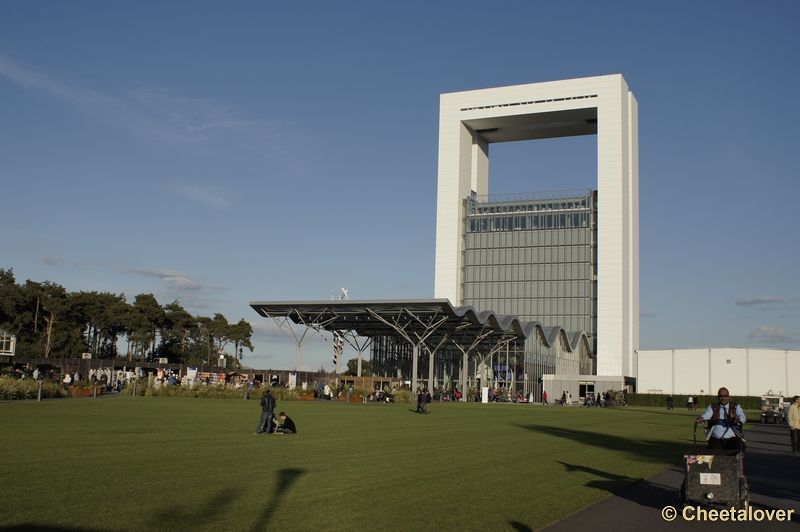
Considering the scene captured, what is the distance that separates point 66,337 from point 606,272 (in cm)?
6917

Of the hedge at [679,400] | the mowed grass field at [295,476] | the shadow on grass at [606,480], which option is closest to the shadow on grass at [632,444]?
the mowed grass field at [295,476]

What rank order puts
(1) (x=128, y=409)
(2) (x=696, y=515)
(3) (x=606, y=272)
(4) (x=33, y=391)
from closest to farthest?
1. (2) (x=696, y=515)
2. (1) (x=128, y=409)
3. (4) (x=33, y=391)
4. (3) (x=606, y=272)

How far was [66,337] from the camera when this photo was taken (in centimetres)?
→ 8900

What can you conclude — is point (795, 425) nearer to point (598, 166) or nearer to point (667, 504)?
point (667, 504)

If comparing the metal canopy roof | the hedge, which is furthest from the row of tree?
the hedge

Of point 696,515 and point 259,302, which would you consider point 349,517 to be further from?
point 259,302

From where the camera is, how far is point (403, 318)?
68.8m

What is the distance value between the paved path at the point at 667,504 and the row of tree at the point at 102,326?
7921 cm

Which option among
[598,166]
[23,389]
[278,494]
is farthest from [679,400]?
[278,494]

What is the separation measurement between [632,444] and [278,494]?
15.3 m

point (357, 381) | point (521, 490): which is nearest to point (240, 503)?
point (521, 490)

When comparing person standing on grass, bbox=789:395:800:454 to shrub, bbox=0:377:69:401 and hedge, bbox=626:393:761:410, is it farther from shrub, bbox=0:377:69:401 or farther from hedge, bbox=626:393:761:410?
hedge, bbox=626:393:761:410

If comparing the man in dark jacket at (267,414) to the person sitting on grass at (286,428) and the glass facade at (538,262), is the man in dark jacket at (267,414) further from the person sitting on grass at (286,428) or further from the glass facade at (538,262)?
the glass facade at (538,262)

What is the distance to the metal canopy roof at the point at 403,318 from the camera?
61.9m
